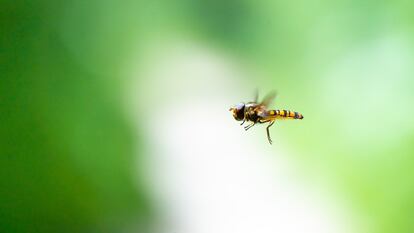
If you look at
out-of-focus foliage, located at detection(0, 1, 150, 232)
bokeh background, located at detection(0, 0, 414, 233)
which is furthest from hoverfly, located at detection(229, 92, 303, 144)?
out-of-focus foliage, located at detection(0, 1, 150, 232)

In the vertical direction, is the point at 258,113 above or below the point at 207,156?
below

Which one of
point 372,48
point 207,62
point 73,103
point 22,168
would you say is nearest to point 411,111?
point 372,48

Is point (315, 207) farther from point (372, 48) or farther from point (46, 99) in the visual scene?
point (46, 99)

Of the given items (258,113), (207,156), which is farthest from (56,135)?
(258,113)

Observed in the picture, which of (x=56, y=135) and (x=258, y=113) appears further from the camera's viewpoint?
(x=56, y=135)

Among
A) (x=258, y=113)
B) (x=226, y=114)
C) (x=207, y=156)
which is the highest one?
(x=226, y=114)

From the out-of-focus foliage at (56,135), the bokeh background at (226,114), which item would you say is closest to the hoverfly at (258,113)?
the bokeh background at (226,114)

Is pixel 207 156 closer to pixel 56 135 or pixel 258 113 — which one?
pixel 56 135

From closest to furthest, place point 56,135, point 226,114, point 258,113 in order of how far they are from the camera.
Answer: point 258,113 → point 56,135 → point 226,114

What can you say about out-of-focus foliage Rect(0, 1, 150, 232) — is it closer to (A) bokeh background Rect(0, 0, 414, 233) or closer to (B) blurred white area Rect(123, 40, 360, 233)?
(A) bokeh background Rect(0, 0, 414, 233)

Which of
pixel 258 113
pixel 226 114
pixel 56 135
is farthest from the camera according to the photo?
pixel 226 114
